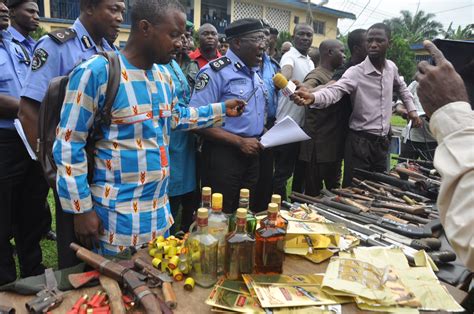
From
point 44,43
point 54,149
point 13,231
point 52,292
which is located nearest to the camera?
point 52,292

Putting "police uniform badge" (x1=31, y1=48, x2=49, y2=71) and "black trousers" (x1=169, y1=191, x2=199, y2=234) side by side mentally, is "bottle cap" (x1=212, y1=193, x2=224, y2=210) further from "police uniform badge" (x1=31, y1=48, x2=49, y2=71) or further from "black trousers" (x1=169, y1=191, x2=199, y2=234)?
"black trousers" (x1=169, y1=191, x2=199, y2=234)

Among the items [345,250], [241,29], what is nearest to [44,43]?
[241,29]

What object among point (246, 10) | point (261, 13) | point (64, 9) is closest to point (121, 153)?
point (64, 9)

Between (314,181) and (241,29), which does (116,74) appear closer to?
(241,29)

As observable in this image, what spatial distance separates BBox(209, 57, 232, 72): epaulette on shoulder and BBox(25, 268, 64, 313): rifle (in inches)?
91.3

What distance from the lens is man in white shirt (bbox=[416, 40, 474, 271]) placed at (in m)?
1.09

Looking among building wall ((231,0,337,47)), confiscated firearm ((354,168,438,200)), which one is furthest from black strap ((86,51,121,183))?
building wall ((231,0,337,47))

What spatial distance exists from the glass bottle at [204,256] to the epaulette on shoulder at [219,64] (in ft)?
6.89

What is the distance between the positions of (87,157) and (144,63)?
1.90 ft

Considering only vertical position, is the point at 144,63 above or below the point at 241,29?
below

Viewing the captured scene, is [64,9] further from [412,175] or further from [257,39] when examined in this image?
[412,175]

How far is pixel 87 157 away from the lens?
1893 millimetres

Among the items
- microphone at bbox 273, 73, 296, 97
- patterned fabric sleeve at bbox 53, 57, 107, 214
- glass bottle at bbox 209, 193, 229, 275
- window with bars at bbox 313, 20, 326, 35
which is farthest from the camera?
window with bars at bbox 313, 20, 326, 35

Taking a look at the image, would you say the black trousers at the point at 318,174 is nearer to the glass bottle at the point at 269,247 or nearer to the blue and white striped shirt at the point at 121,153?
the blue and white striped shirt at the point at 121,153
